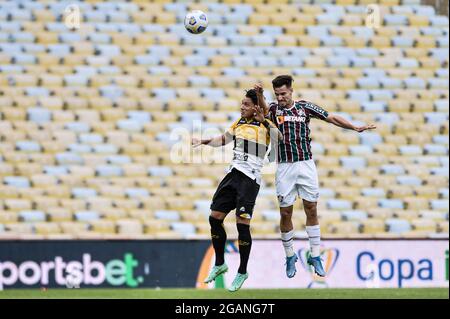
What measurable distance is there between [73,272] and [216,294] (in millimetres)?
3079

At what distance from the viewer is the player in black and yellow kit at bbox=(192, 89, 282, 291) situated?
518 inches

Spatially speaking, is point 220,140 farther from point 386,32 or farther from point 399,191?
point 386,32

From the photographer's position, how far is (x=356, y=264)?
64.2 feet

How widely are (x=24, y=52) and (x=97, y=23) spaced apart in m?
1.77

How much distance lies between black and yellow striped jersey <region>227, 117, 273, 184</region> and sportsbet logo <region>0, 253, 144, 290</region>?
6.11 metres

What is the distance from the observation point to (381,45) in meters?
25.6

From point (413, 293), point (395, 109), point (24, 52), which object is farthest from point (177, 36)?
point (413, 293)

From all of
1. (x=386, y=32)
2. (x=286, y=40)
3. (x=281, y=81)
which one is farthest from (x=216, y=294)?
(x=386, y=32)

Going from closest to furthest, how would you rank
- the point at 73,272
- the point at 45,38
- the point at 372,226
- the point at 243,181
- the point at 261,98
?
the point at 261,98, the point at 243,181, the point at 73,272, the point at 372,226, the point at 45,38

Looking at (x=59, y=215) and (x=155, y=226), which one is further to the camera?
(x=155, y=226)

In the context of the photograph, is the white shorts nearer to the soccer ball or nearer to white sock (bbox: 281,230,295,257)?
white sock (bbox: 281,230,295,257)

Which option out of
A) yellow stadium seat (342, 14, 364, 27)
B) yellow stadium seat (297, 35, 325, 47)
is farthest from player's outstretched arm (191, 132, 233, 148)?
yellow stadium seat (342, 14, 364, 27)
